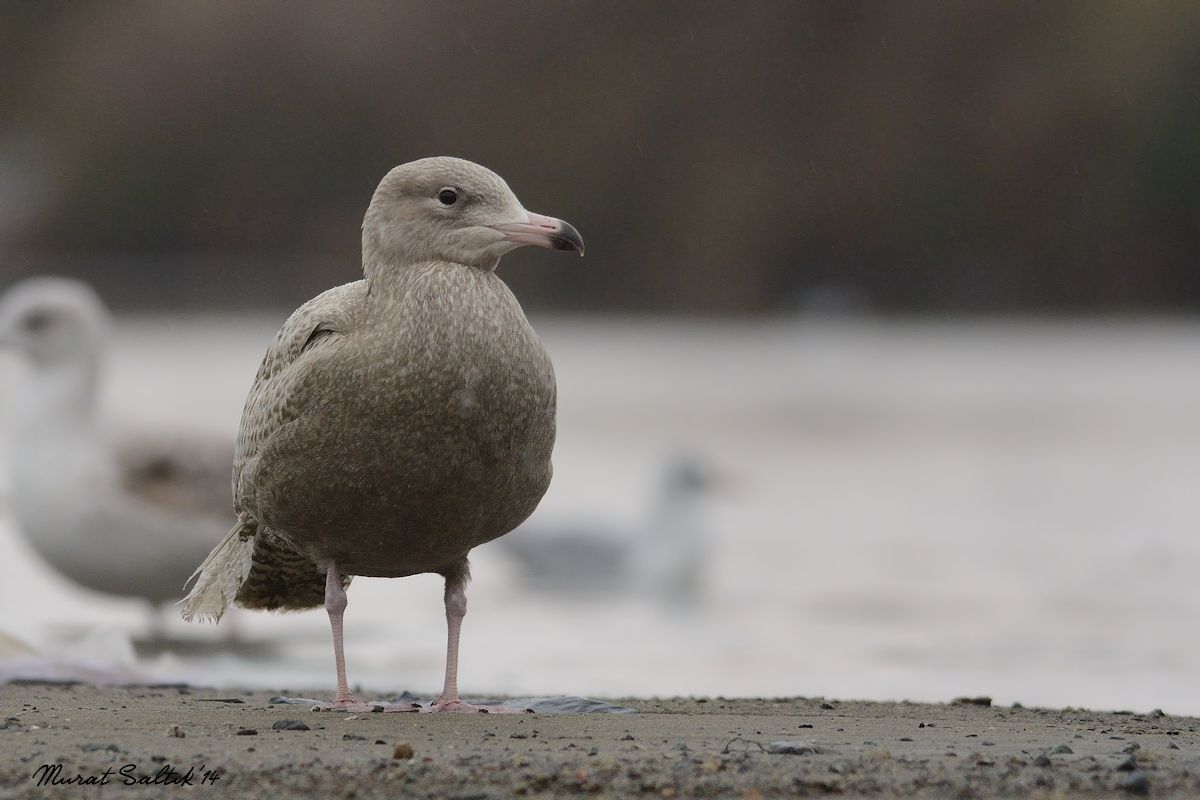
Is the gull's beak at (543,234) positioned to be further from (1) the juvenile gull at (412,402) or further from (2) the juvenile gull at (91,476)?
(2) the juvenile gull at (91,476)

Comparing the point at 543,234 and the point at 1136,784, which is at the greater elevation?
the point at 543,234

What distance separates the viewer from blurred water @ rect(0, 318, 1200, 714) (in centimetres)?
816

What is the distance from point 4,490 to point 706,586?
15.3 feet

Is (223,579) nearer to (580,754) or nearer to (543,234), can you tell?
(543,234)

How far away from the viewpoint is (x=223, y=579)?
5.59m

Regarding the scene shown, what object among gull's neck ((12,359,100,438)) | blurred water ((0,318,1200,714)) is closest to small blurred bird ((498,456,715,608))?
blurred water ((0,318,1200,714))

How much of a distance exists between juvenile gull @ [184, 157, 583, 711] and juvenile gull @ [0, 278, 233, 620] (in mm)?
4136

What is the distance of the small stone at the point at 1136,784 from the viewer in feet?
13.4

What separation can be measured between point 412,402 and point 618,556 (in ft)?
26.1

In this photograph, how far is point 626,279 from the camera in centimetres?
3922

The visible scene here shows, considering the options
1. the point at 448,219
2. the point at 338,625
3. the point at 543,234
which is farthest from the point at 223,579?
the point at 543,234

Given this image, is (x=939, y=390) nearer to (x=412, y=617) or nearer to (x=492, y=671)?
(x=412, y=617)

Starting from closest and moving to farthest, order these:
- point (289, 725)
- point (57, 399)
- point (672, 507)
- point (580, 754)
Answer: point (580, 754) → point (289, 725) → point (57, 399) → point (672, 507)

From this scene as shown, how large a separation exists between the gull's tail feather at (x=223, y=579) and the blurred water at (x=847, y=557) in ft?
4.77
